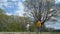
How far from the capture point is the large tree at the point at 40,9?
27234mm

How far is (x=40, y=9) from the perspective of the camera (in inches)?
1073

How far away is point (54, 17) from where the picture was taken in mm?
28422

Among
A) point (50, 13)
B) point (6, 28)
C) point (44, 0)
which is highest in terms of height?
point (44, 0)

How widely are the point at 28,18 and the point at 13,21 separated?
102 inches

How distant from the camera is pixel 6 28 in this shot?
1101 inches

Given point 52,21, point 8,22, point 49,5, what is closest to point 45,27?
point 52,21

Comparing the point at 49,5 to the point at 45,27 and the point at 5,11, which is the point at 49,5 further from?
the point at 5,11

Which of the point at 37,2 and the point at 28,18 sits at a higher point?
the point at 37,2

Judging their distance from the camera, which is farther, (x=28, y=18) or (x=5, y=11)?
(x=5, y=11)

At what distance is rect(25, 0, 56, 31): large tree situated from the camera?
1072 inches

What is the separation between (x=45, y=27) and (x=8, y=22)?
18.7 feet

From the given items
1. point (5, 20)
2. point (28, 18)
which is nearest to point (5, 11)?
point (5, 20)

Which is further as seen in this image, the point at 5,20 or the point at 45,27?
the point at 5,20

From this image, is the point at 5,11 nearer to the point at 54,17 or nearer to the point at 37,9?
the point at 37,9
